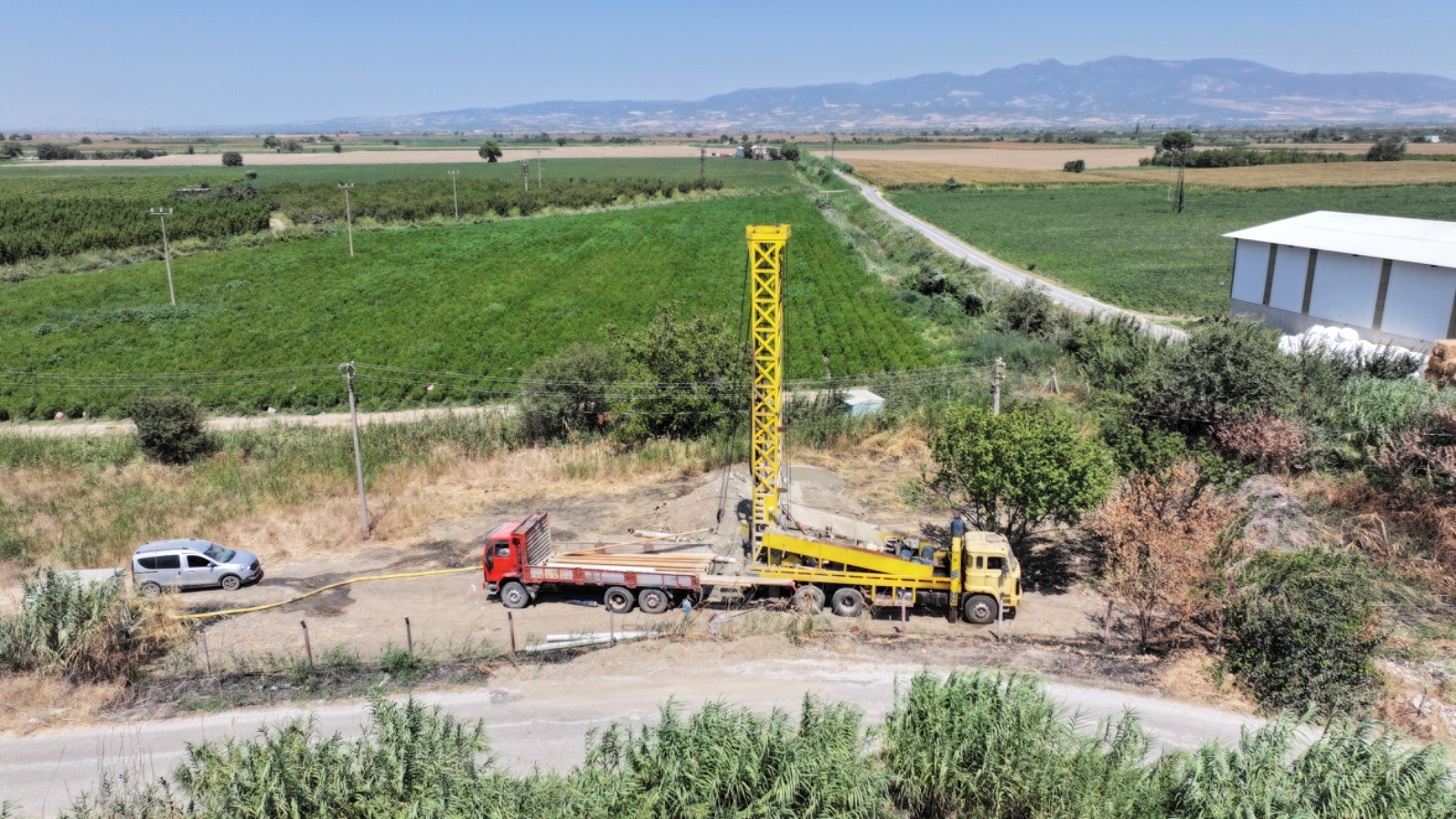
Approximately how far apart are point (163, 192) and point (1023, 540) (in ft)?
392

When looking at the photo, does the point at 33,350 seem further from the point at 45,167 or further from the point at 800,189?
the point at 45,167

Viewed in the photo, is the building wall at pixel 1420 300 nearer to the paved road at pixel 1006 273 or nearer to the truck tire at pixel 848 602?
the paved road at pixel 1006 273

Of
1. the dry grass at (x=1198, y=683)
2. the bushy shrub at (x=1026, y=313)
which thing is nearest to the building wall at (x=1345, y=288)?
the bushy shrub at (x=1026, y=313)

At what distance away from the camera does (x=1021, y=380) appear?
3975cm

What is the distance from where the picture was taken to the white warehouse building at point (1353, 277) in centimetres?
3628

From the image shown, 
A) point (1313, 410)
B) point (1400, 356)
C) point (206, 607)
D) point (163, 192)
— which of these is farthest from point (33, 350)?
point (163, 192)

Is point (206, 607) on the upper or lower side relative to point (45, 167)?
lower

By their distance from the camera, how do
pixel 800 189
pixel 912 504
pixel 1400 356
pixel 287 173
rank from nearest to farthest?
pixel 912 504 → pixel 1400 356 → pixel 800 189 → pixel 287 173

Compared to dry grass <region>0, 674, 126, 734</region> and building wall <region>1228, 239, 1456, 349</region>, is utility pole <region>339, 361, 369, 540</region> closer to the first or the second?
dry grass <region>0, 674, 126, 734</region>

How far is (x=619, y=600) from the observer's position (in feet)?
74.1

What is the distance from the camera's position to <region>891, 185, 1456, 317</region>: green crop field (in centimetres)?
6234

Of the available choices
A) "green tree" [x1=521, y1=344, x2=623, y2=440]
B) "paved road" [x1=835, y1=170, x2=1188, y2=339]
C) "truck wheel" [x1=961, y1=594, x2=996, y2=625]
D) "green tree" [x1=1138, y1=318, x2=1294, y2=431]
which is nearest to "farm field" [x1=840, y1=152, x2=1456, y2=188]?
"paved road" [x1=835, y1=170, x2=1188, y2=339]

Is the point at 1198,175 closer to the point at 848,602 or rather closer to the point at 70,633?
the point at 848,602

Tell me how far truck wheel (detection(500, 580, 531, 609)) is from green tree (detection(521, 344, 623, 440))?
485 inches
